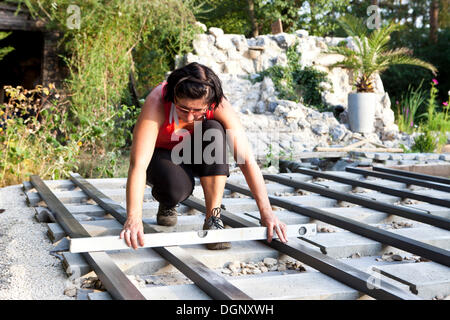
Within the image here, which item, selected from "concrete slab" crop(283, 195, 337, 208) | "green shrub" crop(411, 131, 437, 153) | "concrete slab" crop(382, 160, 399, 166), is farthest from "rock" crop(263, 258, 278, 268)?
"green shrub" crop(411, 131, 437, 153)

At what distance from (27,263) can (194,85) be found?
1165mm

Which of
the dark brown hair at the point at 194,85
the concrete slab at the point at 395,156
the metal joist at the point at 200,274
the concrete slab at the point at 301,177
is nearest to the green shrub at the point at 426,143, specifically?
the concrete slab at the point at 395,156

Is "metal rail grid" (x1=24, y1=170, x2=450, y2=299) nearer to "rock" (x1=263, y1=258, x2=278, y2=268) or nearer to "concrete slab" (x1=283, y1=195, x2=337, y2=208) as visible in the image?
"rock" (x1=263, y1=258, x2=278, y2=268)

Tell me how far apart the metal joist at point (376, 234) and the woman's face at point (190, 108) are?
1.23m

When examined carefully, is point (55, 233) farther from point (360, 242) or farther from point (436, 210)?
point (436, 210)

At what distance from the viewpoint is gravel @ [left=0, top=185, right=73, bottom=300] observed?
6.45 feet

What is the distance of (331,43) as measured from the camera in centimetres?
1130

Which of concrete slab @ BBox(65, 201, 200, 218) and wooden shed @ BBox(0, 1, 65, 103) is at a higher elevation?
wooden shed @ BBox(0, 1, 65, 103)

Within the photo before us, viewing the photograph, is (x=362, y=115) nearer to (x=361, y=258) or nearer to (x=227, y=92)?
(x=227, y=92)

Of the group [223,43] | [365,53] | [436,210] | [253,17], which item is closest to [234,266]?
[436,210]

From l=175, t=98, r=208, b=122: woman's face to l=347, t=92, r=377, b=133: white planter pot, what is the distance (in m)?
8.09

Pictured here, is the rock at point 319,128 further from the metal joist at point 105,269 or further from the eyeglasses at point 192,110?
→ the eyeglasses at point 192,110
